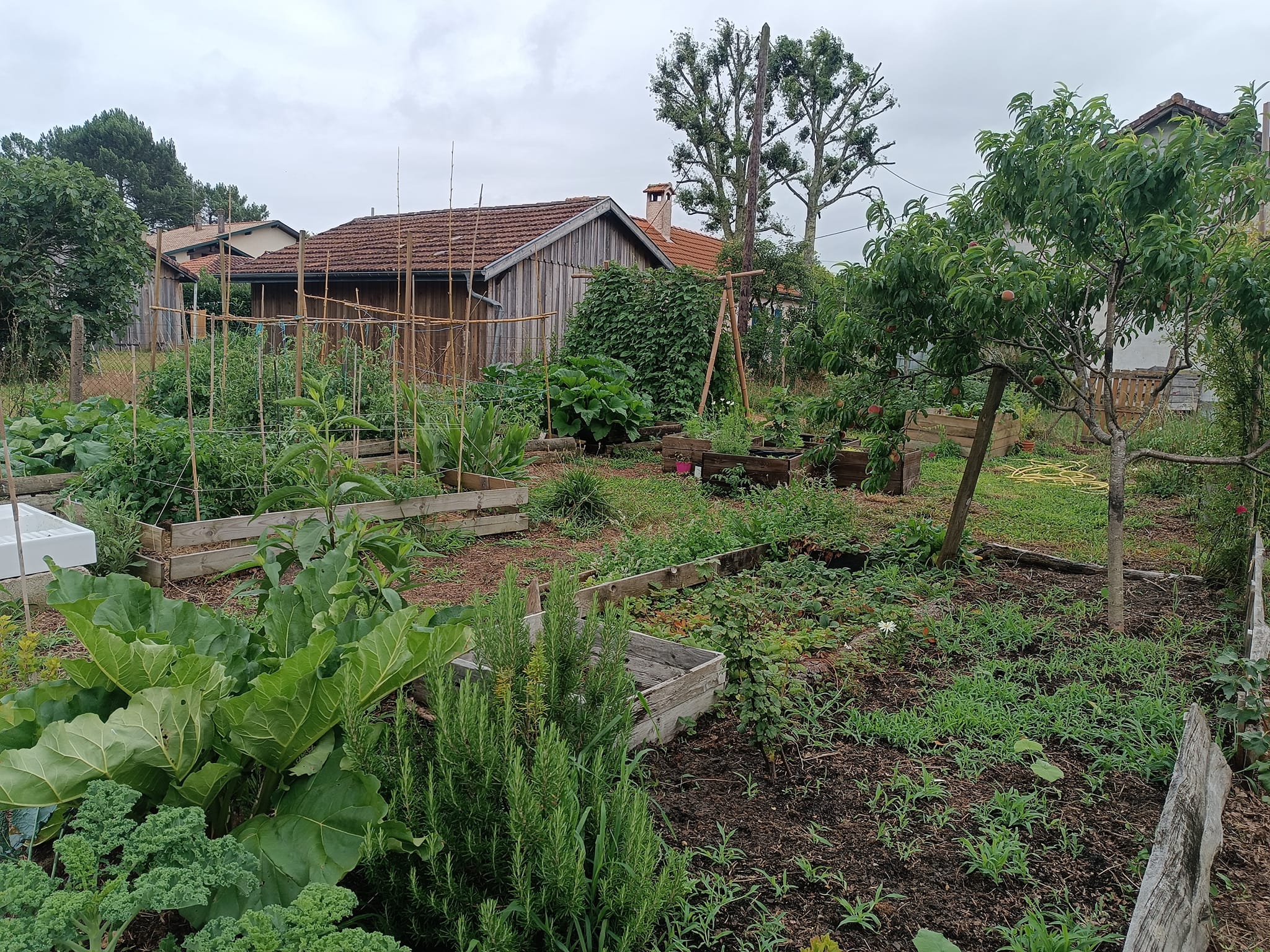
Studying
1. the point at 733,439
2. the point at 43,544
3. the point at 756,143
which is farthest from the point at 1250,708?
the point at 756,143

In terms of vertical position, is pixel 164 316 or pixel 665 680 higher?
pixel 164 316

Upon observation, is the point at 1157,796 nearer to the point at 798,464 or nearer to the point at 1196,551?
the point at 1196,551

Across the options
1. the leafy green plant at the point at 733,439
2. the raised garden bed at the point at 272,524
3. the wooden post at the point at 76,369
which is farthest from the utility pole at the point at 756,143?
the wooden post at the point at 76,369

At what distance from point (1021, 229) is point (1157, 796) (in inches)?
129

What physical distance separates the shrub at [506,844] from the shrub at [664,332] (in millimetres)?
10649

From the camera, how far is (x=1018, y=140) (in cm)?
433

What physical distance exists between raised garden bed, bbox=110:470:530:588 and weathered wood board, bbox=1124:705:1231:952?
365 cm

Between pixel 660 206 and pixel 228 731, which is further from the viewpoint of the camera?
pixel 660 206

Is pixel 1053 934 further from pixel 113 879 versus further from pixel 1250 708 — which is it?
pixel 113 879

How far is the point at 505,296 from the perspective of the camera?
1656cm

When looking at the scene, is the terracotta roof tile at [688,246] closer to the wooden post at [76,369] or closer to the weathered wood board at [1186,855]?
the wooden post at [76,369]

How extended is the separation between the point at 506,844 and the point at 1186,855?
180cm

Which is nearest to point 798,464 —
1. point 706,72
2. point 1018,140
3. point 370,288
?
point 1018,140

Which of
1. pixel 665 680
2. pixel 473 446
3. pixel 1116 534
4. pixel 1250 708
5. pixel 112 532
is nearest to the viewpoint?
pixel 1250 708
